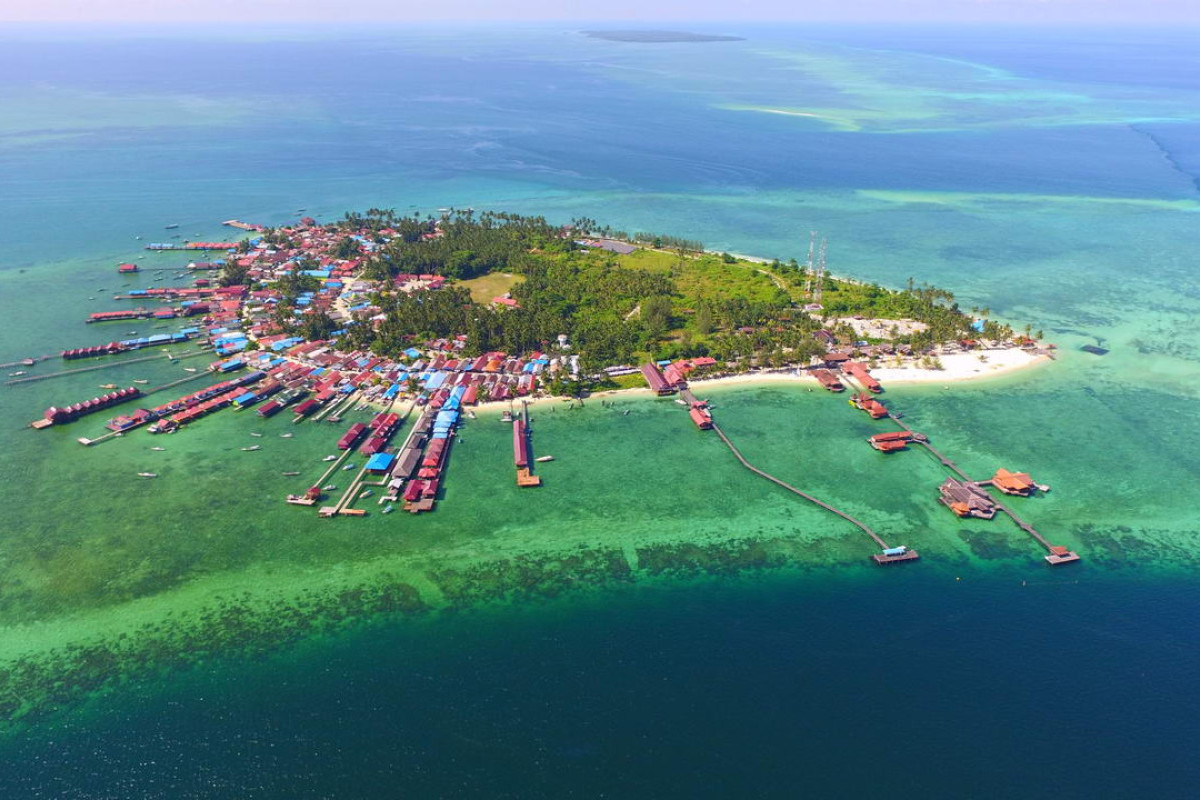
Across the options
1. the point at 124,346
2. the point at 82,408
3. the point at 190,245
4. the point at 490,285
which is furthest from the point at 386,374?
the point at 190,245

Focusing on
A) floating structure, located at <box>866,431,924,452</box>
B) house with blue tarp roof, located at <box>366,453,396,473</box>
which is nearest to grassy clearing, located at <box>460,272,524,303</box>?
house with blue tarp roof, located at <box>366,453,396,473</box>

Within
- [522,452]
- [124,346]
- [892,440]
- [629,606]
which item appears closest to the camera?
[629,606]

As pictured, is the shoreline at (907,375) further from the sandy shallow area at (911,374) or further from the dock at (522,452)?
the dock at (522,452)

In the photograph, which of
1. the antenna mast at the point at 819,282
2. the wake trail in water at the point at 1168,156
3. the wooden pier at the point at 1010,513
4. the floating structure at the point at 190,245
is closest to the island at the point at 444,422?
the wooden pier at the point at 1010,513

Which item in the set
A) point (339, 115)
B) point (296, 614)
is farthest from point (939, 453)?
point (339, 115)

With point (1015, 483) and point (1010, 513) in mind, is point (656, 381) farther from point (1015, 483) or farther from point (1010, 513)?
point (1010, 513)

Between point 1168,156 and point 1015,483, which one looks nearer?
point 1015,483

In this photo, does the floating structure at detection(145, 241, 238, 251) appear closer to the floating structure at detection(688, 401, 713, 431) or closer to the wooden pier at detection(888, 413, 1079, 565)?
the floating structure at detection(688, 401, 713, 431)
